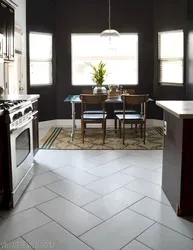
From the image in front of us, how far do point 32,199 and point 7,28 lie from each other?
2375 millimetres

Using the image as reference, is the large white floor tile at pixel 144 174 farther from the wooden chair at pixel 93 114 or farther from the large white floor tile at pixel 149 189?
the wooden chair at pixel 93 114

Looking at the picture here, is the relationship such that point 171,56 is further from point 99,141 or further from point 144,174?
point 144,174

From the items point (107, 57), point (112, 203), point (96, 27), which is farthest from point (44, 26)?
point (112, 203)

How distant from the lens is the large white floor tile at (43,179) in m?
3.18

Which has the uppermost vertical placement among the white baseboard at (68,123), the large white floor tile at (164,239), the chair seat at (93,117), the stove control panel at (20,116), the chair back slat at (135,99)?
the chair back slat at (135,99)

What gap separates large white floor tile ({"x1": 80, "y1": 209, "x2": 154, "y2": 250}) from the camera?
2.07 metres

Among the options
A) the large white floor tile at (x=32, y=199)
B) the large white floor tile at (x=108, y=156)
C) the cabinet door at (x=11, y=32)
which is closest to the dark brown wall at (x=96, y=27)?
the cabinet door at (x=11, y=32)

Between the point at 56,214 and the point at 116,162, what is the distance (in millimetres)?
1668

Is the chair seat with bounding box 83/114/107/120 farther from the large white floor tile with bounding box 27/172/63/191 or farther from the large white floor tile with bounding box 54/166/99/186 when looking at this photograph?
the large white floor tile with bounding box 27/172/63/191

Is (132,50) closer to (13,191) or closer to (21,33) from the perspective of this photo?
(21,33)

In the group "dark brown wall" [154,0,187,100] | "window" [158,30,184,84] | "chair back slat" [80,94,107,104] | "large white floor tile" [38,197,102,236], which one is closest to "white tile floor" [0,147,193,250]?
"large white floor tile" [38,197,102,236]

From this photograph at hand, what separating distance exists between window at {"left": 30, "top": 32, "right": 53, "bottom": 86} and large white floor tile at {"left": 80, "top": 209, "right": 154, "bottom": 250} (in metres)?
4.45

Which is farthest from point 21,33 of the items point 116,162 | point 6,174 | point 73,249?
point 73,249

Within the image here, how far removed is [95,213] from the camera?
99.6 inches
